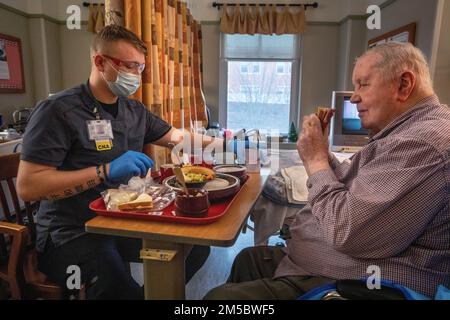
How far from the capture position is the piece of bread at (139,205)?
893 mm

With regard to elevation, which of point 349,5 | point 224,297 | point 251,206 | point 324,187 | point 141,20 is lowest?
point 224,297

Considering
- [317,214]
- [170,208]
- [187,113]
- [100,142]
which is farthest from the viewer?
[187,113]

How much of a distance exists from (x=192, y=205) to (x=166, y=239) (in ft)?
0.38

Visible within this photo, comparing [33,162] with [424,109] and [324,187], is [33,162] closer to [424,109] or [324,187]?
[324,187]

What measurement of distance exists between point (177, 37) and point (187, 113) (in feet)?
2.04

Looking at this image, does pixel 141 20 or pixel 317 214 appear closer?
pixel 317 214

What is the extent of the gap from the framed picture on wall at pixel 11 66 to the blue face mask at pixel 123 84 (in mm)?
2686

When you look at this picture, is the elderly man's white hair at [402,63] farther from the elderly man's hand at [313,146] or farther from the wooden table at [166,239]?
the wooden table at [166,239]

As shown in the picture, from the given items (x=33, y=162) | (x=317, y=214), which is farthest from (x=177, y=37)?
(x=317, y=214)

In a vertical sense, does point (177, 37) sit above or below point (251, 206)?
above

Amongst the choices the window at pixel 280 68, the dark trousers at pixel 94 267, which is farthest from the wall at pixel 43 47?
the dark trousers at pixel 94 267

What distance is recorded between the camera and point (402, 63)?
854mm

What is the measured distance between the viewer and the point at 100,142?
1.21 meters

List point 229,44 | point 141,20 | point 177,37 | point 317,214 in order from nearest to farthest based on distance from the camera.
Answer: point 317,214
point 141,20
point 177,37
point 229,44
